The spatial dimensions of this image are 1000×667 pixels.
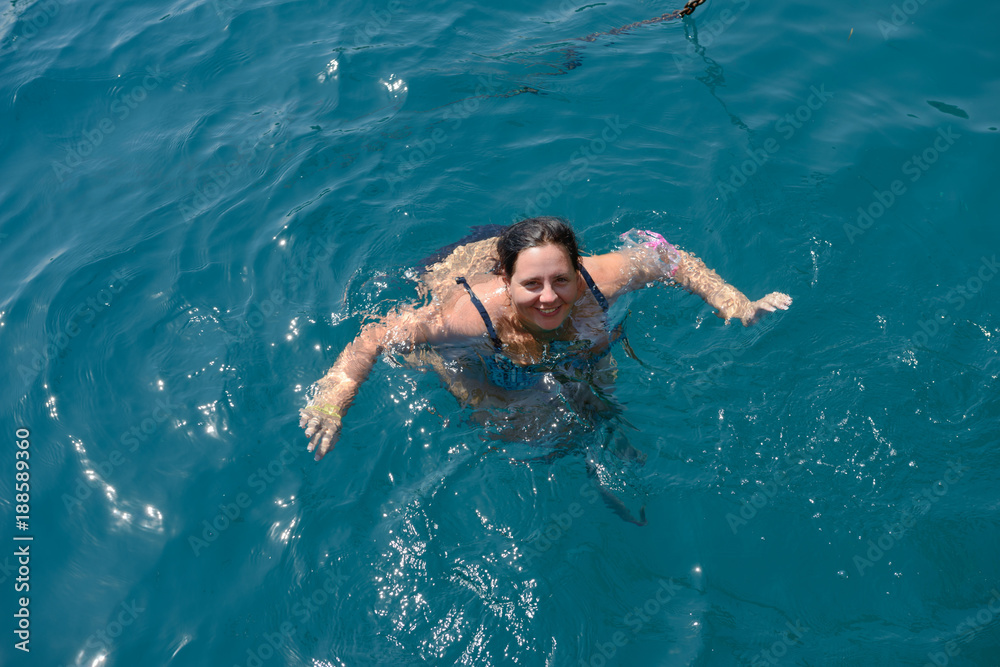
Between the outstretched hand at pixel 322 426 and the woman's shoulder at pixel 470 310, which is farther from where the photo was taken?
the woman's shoulder at pixel 470 310

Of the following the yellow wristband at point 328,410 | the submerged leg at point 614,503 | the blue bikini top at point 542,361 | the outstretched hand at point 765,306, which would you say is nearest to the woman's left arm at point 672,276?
the outstretched hand at point 765,306

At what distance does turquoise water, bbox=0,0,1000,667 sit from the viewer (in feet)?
12.3

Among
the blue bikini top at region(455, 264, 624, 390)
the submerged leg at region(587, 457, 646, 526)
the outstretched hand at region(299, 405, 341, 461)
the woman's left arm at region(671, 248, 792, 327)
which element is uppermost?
the outstretched hand at region(299, 405, 341, 461)

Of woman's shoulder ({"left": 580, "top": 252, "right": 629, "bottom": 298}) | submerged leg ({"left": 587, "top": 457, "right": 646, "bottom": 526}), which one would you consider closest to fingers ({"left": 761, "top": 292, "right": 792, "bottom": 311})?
woman's shoulder ({"left": 580, "top": 252, "right": 629, "bottom": 298})

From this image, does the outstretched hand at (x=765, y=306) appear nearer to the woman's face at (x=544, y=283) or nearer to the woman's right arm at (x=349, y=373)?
the woman's face at (x=544, y=283)

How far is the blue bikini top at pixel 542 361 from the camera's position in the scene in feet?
14.2

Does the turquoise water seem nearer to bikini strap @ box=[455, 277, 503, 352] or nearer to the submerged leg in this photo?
the submerged leg

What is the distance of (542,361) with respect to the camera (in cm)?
443

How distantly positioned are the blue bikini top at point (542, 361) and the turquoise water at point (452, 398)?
39 centimetres

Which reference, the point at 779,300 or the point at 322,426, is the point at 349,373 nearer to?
the point at 322,426

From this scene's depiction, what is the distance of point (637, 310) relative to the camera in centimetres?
513

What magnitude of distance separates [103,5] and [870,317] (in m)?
10.1

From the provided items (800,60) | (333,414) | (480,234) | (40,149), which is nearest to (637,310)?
(480,234)

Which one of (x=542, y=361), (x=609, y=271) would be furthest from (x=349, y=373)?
(x=609, y=271)
